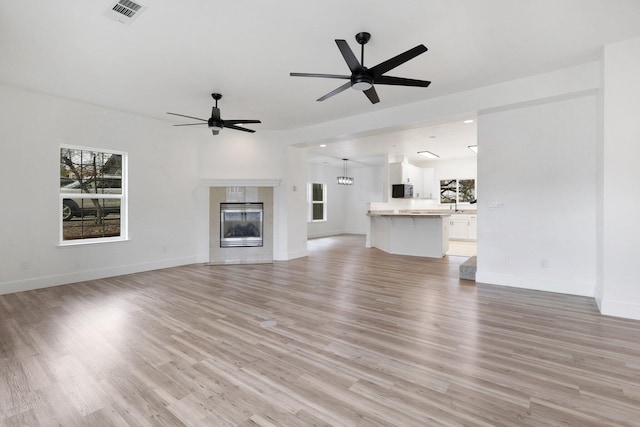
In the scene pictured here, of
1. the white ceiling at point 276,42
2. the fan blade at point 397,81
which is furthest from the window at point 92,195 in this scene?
the fan blade at point 397,81

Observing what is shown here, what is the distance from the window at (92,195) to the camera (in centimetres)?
489

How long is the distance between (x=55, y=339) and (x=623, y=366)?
4727 mm

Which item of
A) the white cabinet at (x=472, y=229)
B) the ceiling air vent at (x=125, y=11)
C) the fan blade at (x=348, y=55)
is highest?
the ceiling air vent at (x=125, y=11)

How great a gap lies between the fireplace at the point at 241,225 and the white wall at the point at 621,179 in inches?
219

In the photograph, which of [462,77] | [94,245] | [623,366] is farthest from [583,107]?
[94,245]

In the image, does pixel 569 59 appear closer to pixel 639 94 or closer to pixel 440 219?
pixel 639 94

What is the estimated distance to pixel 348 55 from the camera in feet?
8.51

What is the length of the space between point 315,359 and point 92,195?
497 cm

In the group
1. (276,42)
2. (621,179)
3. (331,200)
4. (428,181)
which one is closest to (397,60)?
(276,42)

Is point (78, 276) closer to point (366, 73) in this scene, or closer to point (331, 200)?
point (366, 73)

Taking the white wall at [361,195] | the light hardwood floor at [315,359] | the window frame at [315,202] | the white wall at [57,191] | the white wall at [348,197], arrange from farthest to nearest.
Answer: the white wall at [361,195], the white wall at [348,197], the window frame at [315,202], the white wall at [57,191], the light hardwood floor at [315,359]

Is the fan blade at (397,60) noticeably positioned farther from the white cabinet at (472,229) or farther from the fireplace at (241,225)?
the white cabinet at (472,229)

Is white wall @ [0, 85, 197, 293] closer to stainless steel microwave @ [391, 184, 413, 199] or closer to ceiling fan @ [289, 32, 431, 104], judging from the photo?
ceiling fan @ [289, 32, 431, 104]

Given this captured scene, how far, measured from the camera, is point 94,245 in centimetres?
501
